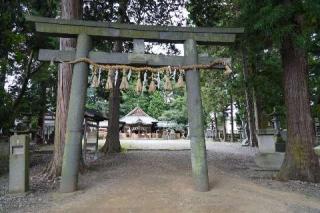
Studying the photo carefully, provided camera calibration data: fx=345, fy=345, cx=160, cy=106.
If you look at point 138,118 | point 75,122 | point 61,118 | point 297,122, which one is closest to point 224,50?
point 297,122

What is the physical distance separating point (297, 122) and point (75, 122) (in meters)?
5.41

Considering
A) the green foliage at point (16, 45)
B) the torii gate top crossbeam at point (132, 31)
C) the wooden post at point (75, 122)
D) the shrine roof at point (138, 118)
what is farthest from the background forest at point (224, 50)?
the shrine roof at point (138, 118)

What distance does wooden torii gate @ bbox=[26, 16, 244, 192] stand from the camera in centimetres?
673

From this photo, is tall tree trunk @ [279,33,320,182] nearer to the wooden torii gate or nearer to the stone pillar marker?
the wooden torii gate

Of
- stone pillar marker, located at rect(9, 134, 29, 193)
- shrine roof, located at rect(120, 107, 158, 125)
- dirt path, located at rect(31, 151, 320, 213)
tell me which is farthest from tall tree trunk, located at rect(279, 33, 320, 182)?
shrine roof, located at rect(120, 107, 158, 125)

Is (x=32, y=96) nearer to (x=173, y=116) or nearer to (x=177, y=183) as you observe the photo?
(x=177, y=183)

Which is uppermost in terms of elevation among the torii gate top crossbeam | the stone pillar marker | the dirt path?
the torii gate top crossbeam

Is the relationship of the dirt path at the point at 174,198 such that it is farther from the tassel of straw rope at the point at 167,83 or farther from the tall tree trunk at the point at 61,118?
the tassel of straw rope at the point at 167,83

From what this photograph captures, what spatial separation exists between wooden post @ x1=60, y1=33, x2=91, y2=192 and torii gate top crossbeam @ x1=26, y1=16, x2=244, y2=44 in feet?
0.74

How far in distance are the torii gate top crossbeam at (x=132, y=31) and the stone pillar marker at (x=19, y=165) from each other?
2467 mm

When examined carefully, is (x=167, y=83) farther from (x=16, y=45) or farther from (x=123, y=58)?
(x=16, y=45)

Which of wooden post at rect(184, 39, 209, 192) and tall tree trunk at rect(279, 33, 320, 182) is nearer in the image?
wooden post at rect(184, 39, 209, 192)

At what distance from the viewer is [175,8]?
14.7 metres

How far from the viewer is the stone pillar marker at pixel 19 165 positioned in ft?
24.1
